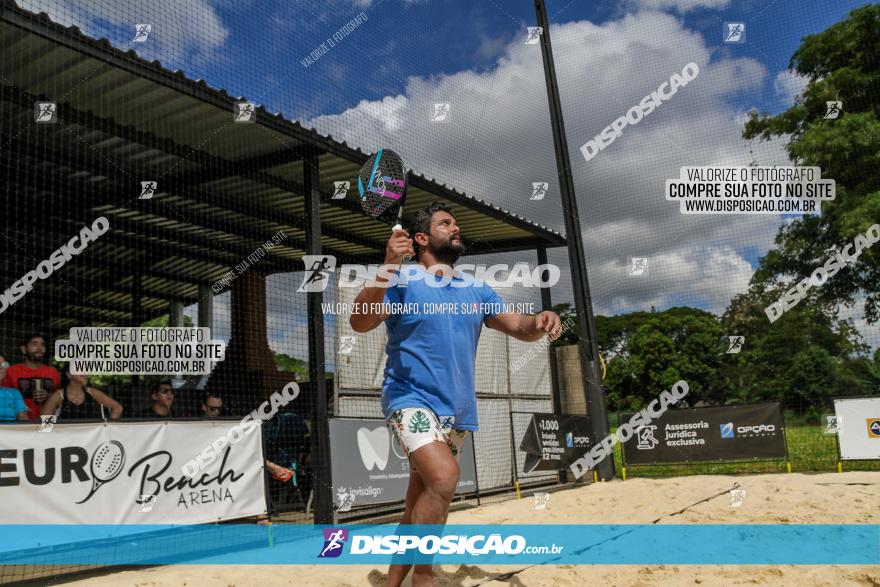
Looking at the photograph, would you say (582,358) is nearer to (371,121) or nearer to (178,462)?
Result: (371,121)

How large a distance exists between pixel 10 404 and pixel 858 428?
10.3 metres

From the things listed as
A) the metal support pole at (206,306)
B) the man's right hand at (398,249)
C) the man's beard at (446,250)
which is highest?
the metal support pole at (206,306)

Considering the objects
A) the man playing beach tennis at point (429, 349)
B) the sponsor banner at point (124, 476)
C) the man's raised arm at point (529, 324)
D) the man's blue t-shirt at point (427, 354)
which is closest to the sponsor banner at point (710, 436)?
the sponsor banner at point (124, 476)

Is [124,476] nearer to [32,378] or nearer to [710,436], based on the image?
[32,378]

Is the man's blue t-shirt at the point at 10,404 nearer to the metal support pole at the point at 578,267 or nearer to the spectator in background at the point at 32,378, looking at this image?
the spectator in background at the point at 32,378

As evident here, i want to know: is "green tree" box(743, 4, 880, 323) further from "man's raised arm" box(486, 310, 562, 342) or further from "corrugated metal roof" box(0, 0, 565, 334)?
"man's raised arm" box(486, 310, 562, 342)

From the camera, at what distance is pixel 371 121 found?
7.89m

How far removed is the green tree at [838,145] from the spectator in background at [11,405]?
1042 cm

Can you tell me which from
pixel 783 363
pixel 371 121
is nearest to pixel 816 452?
pixel 783 363

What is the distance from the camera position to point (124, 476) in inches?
209

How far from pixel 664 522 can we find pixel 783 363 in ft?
29.1

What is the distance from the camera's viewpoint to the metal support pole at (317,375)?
6953mm

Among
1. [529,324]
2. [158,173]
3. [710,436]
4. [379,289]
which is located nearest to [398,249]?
[379,289]

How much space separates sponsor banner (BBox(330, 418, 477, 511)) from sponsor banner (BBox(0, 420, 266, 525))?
958mm
